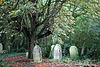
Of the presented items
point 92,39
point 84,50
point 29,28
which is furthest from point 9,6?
point 84,50

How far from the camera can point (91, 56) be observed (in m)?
13.7

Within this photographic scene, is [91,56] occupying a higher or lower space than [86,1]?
lower

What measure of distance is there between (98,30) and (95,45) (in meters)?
1.50

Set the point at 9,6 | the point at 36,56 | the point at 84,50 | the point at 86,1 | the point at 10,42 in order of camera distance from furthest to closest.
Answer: the point at 10,42 < the point at 84,50 < the point at 36,56 < the point at 86,1 < the point at 9,6

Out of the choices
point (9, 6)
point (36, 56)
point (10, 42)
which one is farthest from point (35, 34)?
point (10, 42)

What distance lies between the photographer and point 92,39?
43.3 feet

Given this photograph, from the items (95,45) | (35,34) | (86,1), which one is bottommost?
(95,45)

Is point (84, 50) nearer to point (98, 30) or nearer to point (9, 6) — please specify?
point (98, 30)

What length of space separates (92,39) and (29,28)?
4798 millimetres

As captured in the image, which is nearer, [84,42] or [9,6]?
[9,6]

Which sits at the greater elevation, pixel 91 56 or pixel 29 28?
pixel 29 28

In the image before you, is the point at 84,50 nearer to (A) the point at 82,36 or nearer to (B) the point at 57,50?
(A) the point at 82,36

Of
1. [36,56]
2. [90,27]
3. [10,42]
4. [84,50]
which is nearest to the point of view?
[36,56]

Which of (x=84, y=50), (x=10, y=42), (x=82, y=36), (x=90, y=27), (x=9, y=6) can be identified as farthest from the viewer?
(x=10, y=42)
